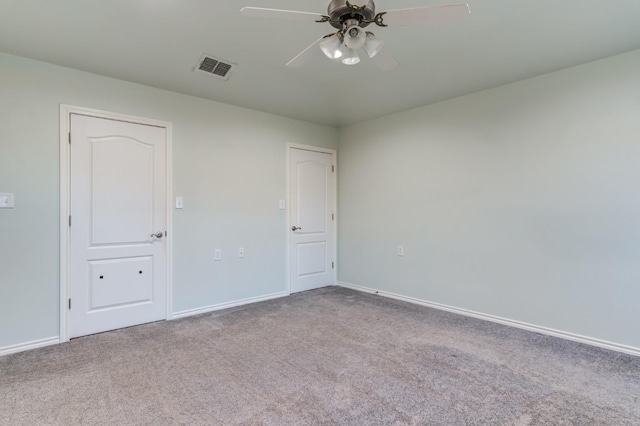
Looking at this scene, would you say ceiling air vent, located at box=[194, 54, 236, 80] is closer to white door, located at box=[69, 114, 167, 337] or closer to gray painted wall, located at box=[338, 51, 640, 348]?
white door, located at box=[69, 114, 167, 337]

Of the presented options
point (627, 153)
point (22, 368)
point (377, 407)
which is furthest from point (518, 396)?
point (22, 368)

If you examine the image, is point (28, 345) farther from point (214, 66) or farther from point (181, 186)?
point (214, 66)

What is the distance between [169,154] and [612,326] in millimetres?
4351

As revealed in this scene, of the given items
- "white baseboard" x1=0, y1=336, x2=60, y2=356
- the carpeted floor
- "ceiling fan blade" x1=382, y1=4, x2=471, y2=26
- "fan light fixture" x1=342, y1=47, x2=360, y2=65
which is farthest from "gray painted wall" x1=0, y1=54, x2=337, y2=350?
"ceiling fan blade" x1=382, y1=4, x2=471, y2=26

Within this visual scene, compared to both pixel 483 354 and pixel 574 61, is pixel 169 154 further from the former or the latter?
pixel 574 61

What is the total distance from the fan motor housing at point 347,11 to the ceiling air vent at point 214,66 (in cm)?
156

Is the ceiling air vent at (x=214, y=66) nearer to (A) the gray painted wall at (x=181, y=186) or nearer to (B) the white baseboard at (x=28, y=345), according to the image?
(A) the gray painted wall at (x=181, y=186)

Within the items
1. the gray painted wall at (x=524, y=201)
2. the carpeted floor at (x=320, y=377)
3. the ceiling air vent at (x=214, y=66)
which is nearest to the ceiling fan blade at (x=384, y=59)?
the ceiling air vent at (x=214, y=66)

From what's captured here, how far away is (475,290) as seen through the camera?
3467mm

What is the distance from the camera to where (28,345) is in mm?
2654

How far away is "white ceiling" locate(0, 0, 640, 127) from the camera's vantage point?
2.14m

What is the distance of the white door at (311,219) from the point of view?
14.7 ft

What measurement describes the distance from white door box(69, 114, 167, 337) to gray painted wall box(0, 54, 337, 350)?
140 mm

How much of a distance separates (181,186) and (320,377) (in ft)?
7.90
